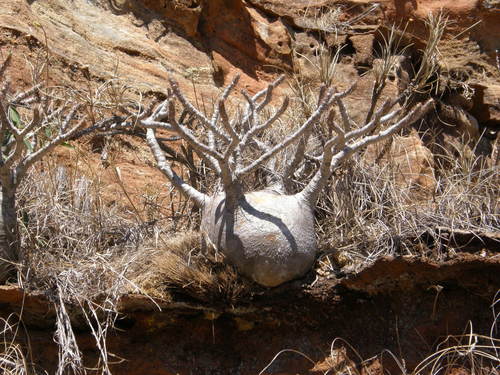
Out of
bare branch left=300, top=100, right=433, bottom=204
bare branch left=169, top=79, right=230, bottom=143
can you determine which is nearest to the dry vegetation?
bare branch left=300, top=100, right=433, bottom=204

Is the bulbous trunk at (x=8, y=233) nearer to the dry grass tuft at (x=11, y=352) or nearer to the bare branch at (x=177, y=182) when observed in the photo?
the dry grass tuft at (x=11, y=352)

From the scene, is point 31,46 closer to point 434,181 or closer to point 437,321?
point 434,181

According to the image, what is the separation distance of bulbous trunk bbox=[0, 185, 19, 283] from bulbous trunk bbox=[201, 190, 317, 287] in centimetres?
101

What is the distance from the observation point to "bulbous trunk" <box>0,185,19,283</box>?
431 cm

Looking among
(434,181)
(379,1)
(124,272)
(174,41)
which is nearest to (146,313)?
(124,272)

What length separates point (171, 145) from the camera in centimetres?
584

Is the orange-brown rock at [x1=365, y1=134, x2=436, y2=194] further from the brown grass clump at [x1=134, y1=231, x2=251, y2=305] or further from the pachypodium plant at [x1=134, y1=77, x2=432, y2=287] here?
the brown grass clump at [x1=134, y1=231, x2=251, y2=305]

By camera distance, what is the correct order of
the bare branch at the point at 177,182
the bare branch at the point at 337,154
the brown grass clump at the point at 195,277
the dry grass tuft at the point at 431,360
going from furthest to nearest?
the bare branch at the point at 177,182 < the bare branch at the point at 337,154 < the dry grass tuft at the point at 431,360 < the brown grass clump at the point at 195,277

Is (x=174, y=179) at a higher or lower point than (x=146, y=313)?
higher

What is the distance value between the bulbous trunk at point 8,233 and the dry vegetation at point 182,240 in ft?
0.26

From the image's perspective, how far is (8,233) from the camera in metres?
4.34

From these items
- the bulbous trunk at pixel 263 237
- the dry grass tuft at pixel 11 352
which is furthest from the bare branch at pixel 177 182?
the dry grass tuft at pixel 11 352

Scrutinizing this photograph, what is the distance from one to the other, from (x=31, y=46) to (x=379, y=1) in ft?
10.1

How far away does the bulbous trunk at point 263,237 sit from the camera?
4285mm
